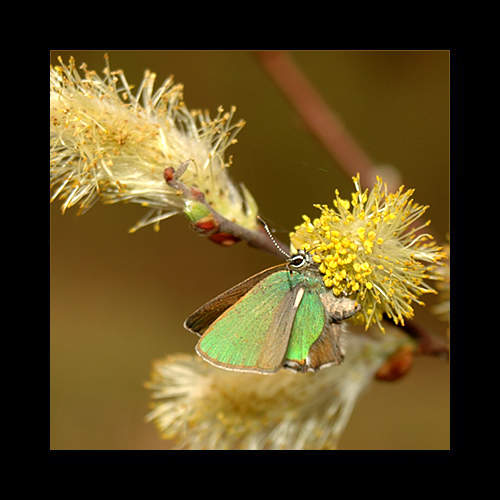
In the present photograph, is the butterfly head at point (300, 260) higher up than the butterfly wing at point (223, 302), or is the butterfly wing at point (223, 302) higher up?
the butterfly head at point (300, 260)

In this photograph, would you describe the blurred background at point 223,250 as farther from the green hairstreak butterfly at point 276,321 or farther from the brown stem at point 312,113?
the green hairstreak butterfly at point 276,321

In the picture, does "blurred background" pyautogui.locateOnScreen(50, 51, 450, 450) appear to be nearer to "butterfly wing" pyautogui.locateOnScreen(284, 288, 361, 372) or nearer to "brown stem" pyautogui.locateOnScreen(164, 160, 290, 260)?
"brown stem" pyautogui.locateOnScreen(164, 160, 290, 260)

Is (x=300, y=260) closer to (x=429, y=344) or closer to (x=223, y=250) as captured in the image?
(x=429, y=344)

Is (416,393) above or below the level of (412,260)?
below

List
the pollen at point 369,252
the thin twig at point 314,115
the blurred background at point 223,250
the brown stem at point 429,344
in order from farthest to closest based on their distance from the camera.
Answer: the blurred background at point 223,250, the thin twig at point 314,115, the brown stem at point 429,344, the pollen at point 369,252

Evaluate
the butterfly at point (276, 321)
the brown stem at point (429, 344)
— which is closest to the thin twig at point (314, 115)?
the brown stem at point (429, 344)

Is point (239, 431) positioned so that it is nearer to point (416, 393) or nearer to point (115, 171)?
point (115, 171)

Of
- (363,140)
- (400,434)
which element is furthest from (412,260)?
(400,434)

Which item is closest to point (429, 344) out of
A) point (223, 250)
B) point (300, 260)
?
point (300, 260)
